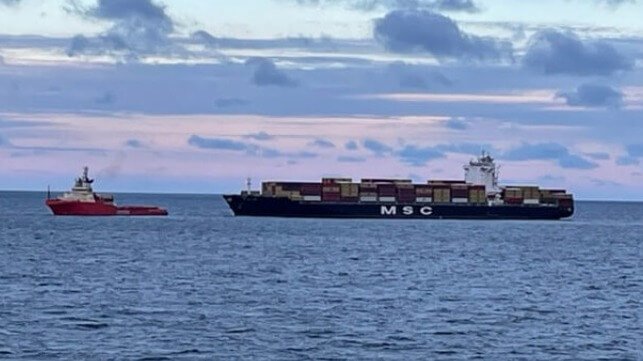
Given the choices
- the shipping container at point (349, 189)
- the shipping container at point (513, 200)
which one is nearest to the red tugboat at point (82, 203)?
the shipping container at point (349, 189)

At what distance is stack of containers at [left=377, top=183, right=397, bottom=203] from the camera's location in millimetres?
150750

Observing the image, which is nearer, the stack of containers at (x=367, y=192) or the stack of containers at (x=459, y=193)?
the stack of containers at (x=367, y=192)

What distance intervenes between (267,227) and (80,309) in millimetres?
83030

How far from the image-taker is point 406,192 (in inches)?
5979

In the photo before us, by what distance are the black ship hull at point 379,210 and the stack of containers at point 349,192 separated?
67 cm

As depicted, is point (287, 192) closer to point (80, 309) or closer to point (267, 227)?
point (267, 227)

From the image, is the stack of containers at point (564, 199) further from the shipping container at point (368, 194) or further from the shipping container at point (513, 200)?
the shipping container at point (368, 194)

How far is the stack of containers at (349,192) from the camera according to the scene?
5837 inches

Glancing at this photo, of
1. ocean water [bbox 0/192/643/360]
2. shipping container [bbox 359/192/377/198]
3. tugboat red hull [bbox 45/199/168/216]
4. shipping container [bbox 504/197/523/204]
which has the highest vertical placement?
shipping container [bbox 359/192/377/198]

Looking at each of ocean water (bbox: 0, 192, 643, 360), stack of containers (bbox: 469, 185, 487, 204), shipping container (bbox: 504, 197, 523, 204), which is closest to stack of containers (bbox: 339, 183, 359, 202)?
stack of containers (bbox: 469, 185, 487, 204)

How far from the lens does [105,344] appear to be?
3825 centimetres

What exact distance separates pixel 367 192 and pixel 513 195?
62.0 ft

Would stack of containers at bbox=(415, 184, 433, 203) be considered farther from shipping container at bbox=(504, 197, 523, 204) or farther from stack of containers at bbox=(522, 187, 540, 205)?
stack of containers at bbox=(522, 187, 540, 205)

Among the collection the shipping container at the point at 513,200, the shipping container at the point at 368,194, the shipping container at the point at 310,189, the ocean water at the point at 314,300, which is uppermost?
the shipping container at the point at 310,189
